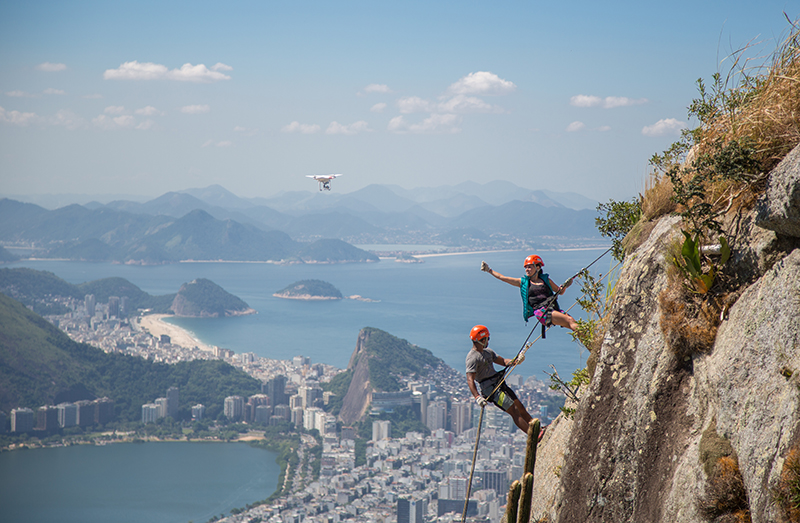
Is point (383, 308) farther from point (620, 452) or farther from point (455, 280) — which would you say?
point (620, 452)

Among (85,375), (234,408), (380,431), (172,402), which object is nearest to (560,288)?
(380,431)

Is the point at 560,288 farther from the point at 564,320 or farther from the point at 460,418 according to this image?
the point at 460,418

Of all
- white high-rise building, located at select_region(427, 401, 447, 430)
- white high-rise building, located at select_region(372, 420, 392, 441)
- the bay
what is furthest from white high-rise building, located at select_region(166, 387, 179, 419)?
white high-rise building, located at select_region(427, 401, 447, 430)

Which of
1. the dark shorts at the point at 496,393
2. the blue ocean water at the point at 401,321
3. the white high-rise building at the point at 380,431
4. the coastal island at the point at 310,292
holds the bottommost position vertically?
the white high-rise building at the point at 380,431

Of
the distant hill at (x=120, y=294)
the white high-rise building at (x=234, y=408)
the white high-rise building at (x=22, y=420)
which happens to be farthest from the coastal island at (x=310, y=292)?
the white high-rise building at (x=22, y=420)

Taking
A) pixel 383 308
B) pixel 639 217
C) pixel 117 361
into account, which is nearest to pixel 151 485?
pixel 117 361

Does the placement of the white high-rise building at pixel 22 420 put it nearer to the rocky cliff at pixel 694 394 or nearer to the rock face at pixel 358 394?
the rock face at pixel 358 394
